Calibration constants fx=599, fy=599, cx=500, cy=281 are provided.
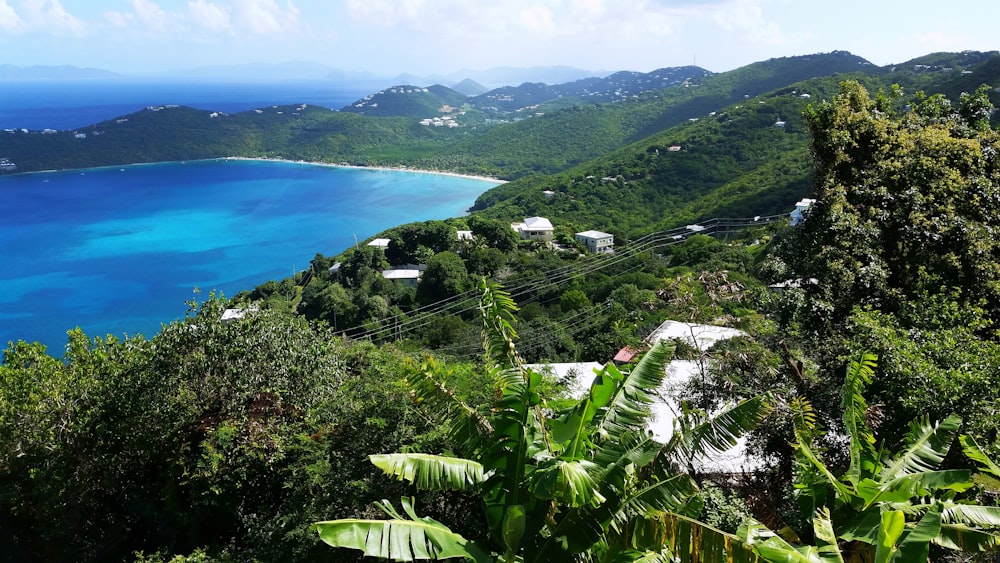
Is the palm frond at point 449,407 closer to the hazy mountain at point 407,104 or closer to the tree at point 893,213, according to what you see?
the tree at point 893,213

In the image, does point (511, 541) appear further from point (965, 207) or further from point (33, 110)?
point (33, 110)

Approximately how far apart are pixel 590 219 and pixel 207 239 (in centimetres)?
3794

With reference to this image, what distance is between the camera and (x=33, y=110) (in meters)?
154

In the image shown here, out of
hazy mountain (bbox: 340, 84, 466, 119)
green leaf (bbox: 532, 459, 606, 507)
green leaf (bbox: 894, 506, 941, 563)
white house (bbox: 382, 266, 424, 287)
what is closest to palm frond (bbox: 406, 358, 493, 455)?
green leaf (bbox: 532, 459, 606, 507)

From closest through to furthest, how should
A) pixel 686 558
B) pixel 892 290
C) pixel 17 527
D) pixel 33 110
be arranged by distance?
1. pixel 686 558
2. pixel 892 290
3. pixel 17 527
4. pixel 33 110

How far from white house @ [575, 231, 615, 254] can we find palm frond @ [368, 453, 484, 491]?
37.5m

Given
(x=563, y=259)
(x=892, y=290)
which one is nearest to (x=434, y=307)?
(x=563, y=259)

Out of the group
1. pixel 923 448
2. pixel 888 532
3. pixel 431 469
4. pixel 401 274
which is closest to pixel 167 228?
pixel 401 274

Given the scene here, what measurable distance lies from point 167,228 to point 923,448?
231 feet

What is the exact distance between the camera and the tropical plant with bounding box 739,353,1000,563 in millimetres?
3348

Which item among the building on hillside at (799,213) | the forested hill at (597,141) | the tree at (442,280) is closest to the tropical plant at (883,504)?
the building on hillside at (799,213)

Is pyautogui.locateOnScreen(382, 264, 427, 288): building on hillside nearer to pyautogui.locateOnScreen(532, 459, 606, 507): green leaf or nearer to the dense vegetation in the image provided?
the dense vegetation

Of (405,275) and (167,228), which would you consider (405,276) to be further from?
(167,228)

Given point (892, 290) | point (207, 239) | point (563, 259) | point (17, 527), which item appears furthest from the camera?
point (207, 239)
